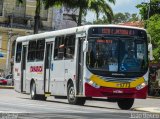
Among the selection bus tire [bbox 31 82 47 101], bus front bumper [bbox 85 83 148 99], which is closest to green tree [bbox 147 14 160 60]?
bus tire [bbox 31 82 47 101]

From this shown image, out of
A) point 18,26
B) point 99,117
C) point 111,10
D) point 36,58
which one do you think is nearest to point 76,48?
point 36,58

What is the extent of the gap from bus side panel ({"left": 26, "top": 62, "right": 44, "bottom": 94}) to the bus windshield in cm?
600

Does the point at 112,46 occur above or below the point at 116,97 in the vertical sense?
above

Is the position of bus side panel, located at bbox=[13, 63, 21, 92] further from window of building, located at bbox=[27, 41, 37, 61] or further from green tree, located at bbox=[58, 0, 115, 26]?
green tree, located at bbox=[58, 0, 115, 26]

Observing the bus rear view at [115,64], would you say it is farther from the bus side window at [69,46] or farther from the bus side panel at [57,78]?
the bus side panel at [57,78]

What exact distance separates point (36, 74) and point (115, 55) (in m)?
7.42

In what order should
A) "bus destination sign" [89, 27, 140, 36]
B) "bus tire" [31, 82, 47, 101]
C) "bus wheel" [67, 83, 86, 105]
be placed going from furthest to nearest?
"bus tire" [31, 82, 47, 101], "bus wheel" [67, 83, 86, 105], "bus destination sign" [89, 27, 140, 36]

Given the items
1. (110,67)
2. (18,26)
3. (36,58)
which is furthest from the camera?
(18,26)

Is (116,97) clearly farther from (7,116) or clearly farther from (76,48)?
(7,116)

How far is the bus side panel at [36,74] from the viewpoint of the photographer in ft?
98.0

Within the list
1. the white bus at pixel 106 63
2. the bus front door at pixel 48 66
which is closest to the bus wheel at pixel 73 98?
the white bus at pixel 106 63

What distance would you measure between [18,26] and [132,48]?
170 feet

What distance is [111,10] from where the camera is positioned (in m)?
55.8

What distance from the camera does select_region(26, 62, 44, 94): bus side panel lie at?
2988 centimetres
